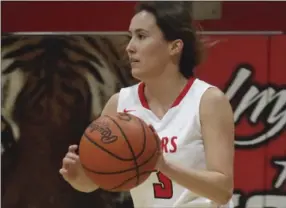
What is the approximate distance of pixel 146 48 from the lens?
160cm

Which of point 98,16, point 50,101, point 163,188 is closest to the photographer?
point 163,188

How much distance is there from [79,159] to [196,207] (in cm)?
35

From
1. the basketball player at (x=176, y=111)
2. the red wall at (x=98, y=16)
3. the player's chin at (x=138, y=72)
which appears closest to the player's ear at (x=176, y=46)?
the basketball player at (x=176, y=111)

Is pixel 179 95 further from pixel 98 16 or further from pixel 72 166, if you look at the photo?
pixel 98 16

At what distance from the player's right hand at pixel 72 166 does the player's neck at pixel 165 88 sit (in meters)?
0.30

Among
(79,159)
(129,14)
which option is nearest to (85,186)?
(79,159)

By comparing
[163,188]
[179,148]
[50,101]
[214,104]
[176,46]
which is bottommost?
[50,101]

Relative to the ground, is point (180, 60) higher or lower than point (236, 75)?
higher

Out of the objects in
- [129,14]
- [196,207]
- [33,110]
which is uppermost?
[129,14]

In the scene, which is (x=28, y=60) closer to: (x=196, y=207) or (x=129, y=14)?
(x=129, y=14)

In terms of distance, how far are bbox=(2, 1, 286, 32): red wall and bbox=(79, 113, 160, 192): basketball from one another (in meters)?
1.88

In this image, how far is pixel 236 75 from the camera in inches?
120

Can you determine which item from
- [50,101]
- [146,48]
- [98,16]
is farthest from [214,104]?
[98,16]

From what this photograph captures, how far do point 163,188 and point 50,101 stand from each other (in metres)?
1.59
